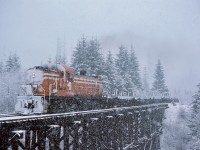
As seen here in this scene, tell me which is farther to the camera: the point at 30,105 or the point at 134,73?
the point at 134,73

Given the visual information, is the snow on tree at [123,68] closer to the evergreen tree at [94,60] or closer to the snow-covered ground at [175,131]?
the evergreen tree at [94,60]

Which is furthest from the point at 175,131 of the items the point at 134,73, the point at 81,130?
the point at 81,130

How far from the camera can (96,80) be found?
24.1m

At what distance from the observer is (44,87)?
659 inches

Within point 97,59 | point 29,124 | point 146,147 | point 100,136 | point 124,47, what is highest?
point 124,47

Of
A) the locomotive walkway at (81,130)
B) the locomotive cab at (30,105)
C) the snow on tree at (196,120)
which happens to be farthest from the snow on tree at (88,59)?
the locomotive cab at (30,105)

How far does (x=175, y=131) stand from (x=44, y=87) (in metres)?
25.0

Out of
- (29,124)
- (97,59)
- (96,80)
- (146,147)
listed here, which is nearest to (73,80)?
(96,80)

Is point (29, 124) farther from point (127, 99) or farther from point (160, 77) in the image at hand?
point (160, 77)

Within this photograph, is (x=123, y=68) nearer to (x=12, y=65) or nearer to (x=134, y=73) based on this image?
(x=134, y=73)

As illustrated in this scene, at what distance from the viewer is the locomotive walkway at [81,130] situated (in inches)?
283

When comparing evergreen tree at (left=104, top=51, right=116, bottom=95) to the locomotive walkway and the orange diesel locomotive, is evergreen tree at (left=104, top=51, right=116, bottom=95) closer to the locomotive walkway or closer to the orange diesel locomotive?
the locomotive walkway

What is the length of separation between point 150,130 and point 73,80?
30.1 ft

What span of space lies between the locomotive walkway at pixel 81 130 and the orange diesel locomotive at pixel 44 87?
1790 millimetres
